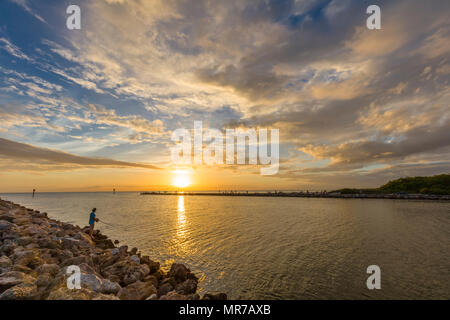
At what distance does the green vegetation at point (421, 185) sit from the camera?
83969 millimetres

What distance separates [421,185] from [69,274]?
434ft

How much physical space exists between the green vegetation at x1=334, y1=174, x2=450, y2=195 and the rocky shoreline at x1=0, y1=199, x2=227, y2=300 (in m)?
113

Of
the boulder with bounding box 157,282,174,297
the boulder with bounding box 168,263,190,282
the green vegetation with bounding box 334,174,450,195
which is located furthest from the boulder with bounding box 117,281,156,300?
the green vegetation with bounding box 334,174,450,195

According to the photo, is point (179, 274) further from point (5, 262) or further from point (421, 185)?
point (421, 185)

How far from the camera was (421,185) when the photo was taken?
3750 inches

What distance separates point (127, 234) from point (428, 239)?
32.3 metres

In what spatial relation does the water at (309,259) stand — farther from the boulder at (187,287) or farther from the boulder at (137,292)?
the boulder at (137,292)

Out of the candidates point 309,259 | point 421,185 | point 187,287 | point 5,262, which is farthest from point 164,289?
point 421,185

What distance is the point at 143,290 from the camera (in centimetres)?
900

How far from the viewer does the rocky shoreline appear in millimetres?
7570

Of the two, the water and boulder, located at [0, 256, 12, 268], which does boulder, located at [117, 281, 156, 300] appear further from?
boulder, located at [0, 256, 12, 268]
